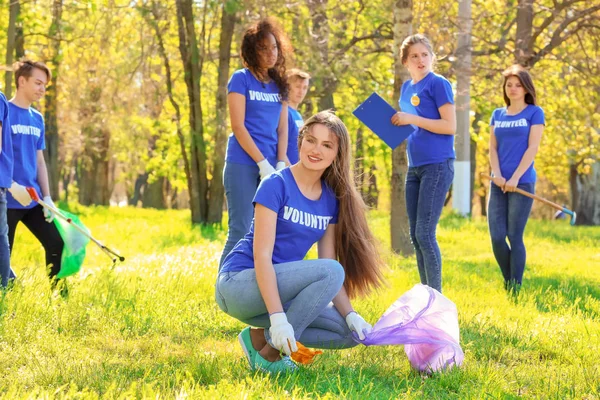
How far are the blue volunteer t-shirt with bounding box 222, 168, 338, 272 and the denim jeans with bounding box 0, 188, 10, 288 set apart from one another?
1.76 m

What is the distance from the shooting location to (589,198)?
22453 mm

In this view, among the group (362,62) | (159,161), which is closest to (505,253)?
(362,62)

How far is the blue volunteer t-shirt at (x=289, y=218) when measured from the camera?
379 cm

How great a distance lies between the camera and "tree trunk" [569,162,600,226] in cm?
2208

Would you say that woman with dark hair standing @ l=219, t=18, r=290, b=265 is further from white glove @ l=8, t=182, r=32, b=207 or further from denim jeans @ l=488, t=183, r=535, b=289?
denim jeans @ l=488, t=183, r=535, b=289

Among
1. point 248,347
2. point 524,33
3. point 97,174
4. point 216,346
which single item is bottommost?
point 97,174

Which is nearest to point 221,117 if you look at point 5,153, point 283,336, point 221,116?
point 221,116

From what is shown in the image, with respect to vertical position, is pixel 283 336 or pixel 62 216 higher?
pixel 62 216

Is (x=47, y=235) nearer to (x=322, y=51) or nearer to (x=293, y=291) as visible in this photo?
(x=293, y=291)

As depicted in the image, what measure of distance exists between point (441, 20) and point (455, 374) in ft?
29.8

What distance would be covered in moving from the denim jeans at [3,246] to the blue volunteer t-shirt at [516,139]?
12.7ft

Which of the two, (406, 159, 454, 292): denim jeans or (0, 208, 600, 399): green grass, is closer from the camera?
(0, 208, 600, 399): green grass

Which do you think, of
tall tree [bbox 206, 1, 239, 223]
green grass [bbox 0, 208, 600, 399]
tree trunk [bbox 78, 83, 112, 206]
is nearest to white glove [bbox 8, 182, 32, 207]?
green grass [bbox 0, 208, 600, 399]

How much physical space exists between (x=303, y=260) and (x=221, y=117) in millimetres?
9460
